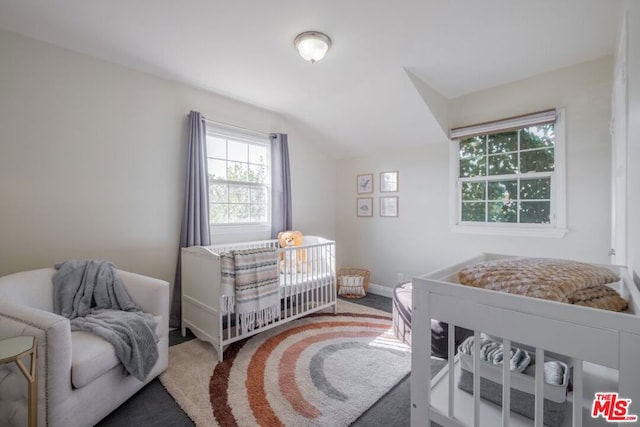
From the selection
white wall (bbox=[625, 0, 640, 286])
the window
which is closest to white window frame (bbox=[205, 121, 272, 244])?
the window

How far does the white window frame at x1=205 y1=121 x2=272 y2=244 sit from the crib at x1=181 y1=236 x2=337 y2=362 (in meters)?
0.15

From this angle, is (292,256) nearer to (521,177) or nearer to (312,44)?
(312,44)

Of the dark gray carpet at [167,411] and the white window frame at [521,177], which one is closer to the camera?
the dark gray carpet at [167,411]

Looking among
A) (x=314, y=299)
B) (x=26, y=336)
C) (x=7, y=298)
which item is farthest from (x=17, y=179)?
(x=314, y=299)

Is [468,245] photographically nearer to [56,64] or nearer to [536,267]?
[536,267]

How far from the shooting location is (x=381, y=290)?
373cm

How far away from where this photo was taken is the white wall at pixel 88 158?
1.99m

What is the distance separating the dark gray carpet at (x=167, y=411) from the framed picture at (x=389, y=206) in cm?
214

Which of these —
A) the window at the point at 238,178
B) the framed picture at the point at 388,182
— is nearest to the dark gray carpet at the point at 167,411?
the window at the point at 238,178

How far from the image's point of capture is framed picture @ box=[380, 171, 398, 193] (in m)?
3.59

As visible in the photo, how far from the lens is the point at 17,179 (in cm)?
199

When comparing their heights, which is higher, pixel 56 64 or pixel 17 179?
Answer: pixel 56 64

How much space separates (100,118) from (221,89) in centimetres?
109

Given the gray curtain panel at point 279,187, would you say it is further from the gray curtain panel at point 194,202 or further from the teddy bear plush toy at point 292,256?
the gray curtain panel at point 194,202
